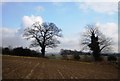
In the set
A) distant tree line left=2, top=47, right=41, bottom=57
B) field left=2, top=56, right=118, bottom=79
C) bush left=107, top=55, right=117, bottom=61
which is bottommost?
field left=2, top=56, right=118, bottom=79

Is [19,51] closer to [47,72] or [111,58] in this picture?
[111,58]

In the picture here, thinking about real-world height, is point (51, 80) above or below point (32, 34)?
below

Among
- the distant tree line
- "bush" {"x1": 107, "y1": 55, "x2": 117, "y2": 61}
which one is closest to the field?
"bush" {"x1": 107, "y1": 55, "x2": 117, "y2": 61}

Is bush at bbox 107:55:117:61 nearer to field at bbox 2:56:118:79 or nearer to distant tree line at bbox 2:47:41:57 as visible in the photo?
distant tree line at bbox 2:47:41:57

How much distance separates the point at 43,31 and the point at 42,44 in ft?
15.4

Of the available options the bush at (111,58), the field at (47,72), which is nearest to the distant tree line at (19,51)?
the bush at (111,58)

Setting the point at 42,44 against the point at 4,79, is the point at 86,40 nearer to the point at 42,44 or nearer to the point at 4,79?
the point at 42,44

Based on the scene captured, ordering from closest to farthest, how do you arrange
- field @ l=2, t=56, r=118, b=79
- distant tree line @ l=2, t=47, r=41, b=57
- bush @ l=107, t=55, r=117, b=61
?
field @ l=2, t=56, r=118, b=79
bush @ l=107, t=55, r=117, b=61
distant tree line @ l=2, t=47, r=41, b=57

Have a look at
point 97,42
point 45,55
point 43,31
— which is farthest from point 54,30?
point 97,42

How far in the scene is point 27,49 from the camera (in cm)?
6512

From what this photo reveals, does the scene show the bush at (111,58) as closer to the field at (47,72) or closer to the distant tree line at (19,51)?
the distant tree line at (19,51)

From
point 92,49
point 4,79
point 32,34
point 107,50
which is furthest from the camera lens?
point 32,34

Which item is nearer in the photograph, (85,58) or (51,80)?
(51,80)

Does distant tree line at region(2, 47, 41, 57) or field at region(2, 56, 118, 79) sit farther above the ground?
distant tree line at region(2, 47, 41, 57)
